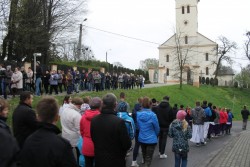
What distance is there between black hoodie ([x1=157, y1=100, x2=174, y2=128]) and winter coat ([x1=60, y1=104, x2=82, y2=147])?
14.5 ft

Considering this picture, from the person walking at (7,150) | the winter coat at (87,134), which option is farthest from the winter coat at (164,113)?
the person walking at (7,150)

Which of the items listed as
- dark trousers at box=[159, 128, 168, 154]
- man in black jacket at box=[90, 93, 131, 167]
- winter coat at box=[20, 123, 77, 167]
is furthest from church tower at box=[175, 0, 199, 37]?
winter coat at box=[20, 123, 77, 167]

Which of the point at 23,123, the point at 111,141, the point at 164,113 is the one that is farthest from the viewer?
the point at 164,113

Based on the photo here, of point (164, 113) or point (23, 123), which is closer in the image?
point (23, 123)

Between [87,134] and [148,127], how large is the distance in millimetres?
2527

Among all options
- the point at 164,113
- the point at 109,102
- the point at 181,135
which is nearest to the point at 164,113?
the point at 164,113

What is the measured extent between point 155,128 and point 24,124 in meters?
3.67

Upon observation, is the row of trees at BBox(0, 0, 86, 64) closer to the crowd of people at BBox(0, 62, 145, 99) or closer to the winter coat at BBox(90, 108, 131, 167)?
the crowd of people at BBox(0, 62, 145, 99)

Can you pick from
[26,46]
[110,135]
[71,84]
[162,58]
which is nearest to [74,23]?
[26,46]

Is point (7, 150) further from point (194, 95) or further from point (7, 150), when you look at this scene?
point (194, 95)

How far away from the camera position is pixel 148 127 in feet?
29.5

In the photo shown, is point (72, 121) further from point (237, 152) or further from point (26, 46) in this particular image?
point (26, 46)

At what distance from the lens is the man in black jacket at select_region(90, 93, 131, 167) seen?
5.50 meters

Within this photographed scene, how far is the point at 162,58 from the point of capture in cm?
9031
